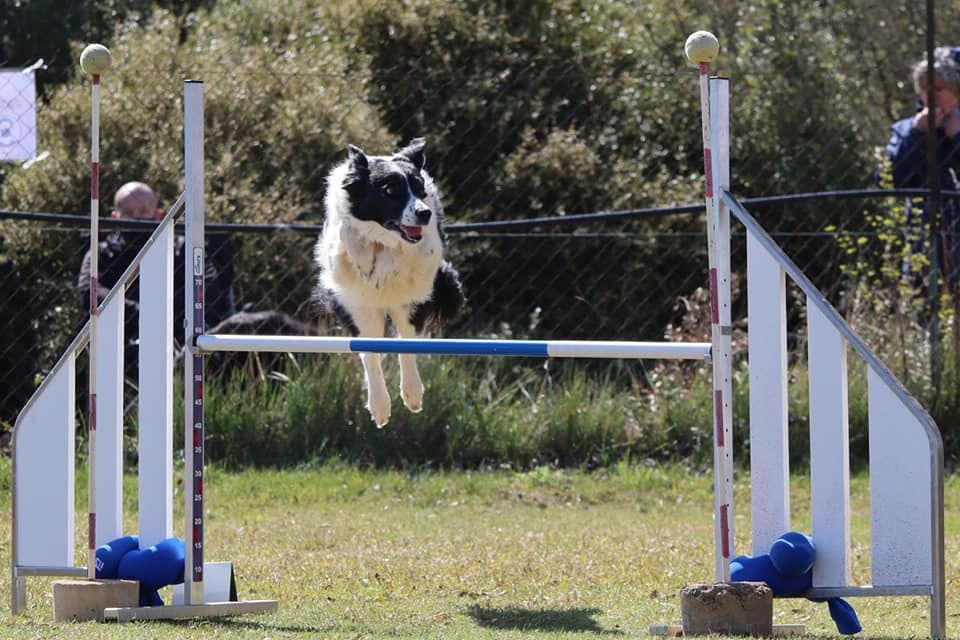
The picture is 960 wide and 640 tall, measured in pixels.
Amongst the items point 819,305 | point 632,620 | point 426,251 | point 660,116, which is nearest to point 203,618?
point 632,620

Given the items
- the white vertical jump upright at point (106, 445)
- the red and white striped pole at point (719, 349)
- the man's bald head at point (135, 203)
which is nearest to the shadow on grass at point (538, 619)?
the red and white striped pole at point (719, 349)

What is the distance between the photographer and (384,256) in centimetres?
567

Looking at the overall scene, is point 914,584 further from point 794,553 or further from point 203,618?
point 203,618

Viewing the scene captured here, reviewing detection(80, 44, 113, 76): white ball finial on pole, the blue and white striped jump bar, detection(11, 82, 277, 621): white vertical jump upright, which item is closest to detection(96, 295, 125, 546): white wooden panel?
detection(11, 82, 277, 621): white vertical jump upright

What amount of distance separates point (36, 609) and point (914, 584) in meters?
2.83

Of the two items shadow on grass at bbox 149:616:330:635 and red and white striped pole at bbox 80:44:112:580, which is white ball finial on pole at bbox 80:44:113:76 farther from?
shadow on grass at bbox 149:616:330:635

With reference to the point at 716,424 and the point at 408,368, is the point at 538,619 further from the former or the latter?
the point at 408,368

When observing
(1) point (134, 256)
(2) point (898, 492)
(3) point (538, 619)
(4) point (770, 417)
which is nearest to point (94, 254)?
(3) point (538, 619)

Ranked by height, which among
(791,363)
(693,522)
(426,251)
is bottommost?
(693,522)

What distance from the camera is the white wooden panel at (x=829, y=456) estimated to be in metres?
4.25

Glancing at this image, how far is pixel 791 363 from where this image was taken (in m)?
8.88

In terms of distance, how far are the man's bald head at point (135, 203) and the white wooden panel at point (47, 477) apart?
11.4 ft

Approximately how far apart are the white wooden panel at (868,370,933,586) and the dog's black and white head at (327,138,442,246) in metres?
2.00

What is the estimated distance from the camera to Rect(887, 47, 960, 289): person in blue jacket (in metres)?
8.30
